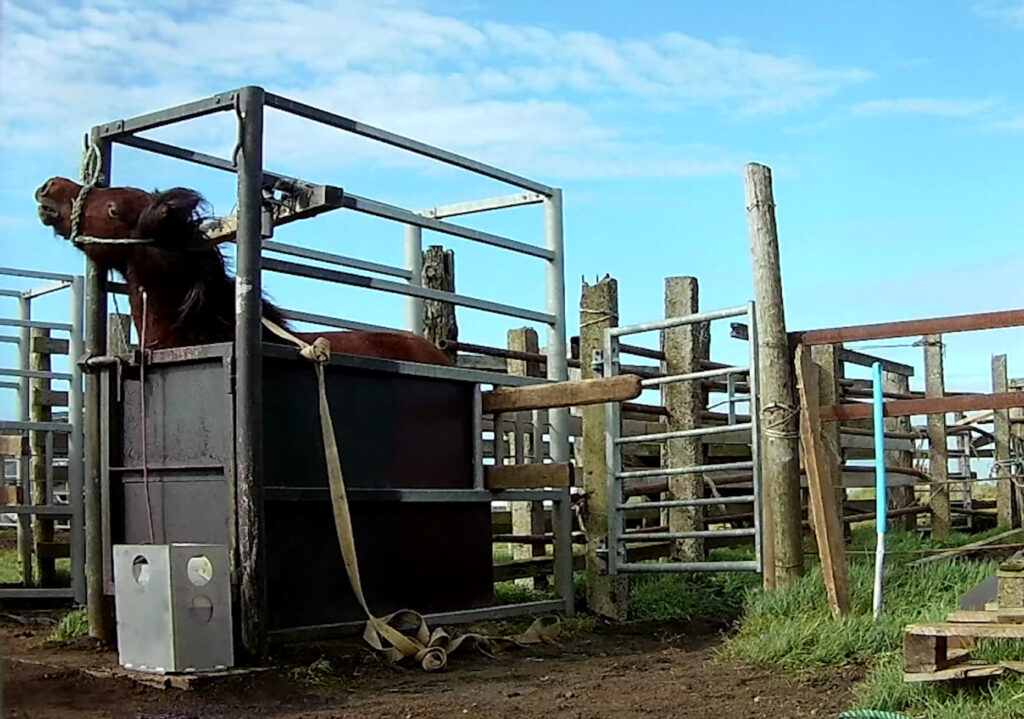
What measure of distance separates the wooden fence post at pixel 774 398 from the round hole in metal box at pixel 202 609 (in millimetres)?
2665

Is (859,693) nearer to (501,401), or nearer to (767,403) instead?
(767,403)

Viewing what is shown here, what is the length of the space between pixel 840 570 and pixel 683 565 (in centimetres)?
128

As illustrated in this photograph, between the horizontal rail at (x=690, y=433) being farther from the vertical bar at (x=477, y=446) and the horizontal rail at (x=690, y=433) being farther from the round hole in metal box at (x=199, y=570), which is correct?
the round hole in metal box at (x=199, y=570)

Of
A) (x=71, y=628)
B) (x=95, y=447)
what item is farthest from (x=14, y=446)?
(x=95, y=447)

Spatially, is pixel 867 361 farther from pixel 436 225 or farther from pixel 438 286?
pixel 436 225

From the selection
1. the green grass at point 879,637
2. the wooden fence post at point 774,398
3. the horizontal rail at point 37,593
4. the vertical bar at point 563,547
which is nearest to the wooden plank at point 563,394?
the wooden fence post at point 774,398

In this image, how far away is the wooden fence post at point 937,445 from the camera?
10.8 m

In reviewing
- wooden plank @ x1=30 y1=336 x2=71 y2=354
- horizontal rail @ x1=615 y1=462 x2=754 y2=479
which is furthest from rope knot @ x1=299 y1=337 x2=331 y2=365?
wooden plank @ x1=30 y1=336 x2=71 y2=354

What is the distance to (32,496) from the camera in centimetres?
792

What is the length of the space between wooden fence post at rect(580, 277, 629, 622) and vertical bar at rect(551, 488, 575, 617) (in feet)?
0.47

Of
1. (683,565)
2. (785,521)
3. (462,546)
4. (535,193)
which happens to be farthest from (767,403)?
(535,193)

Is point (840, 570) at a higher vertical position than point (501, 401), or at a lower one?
lower

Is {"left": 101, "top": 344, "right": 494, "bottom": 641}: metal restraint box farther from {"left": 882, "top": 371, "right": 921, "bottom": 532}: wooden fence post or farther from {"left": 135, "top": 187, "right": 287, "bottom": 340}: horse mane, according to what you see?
{"left": 882, "top": 371, "right": 921, "bottom": 532}: wooden fence post

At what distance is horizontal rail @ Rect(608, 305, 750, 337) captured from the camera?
20.4 feet
